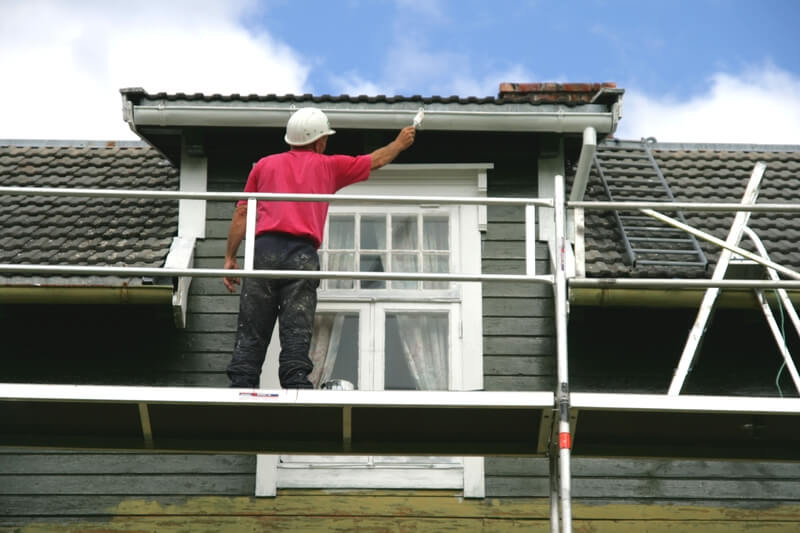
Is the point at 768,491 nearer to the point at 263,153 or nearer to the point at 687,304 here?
the point at 687,304

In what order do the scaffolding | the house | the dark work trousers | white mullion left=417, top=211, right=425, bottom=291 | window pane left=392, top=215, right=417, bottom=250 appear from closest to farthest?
1. the scaffolding
2. the dark work trousers
3. the house
4. white mullion left=417, top=211, right=425, bottom=291
5. window pane left=392, top=215, right=417, bottom=250

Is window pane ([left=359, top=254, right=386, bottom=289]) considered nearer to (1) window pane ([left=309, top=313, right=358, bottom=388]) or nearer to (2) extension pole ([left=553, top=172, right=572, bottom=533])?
(1) window pane ([left=309, top=313, right=358, bottom=388])

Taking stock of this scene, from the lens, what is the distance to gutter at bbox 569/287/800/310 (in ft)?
28.1

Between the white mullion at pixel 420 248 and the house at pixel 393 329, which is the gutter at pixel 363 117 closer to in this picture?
the house at pixel 393 329

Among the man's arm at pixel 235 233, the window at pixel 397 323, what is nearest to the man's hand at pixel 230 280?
the man's arm at pixel 235 233

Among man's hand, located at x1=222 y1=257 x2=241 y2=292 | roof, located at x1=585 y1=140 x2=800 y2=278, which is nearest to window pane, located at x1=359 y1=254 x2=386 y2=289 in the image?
man's hand, located at x1=222 y1=257 x2=241 y2=292

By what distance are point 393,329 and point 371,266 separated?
0.53 metres

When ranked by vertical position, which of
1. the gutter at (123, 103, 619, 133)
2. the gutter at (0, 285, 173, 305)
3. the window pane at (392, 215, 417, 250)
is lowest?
the gutter at (0, 285, 173, 305)

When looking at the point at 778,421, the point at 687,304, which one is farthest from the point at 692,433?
the point at 687,304

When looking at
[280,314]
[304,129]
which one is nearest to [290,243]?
[280,314]

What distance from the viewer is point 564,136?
9.55 meters

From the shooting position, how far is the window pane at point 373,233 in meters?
9.24

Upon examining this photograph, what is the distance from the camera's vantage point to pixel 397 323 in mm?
8953

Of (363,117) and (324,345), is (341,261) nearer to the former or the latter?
(324,345)
